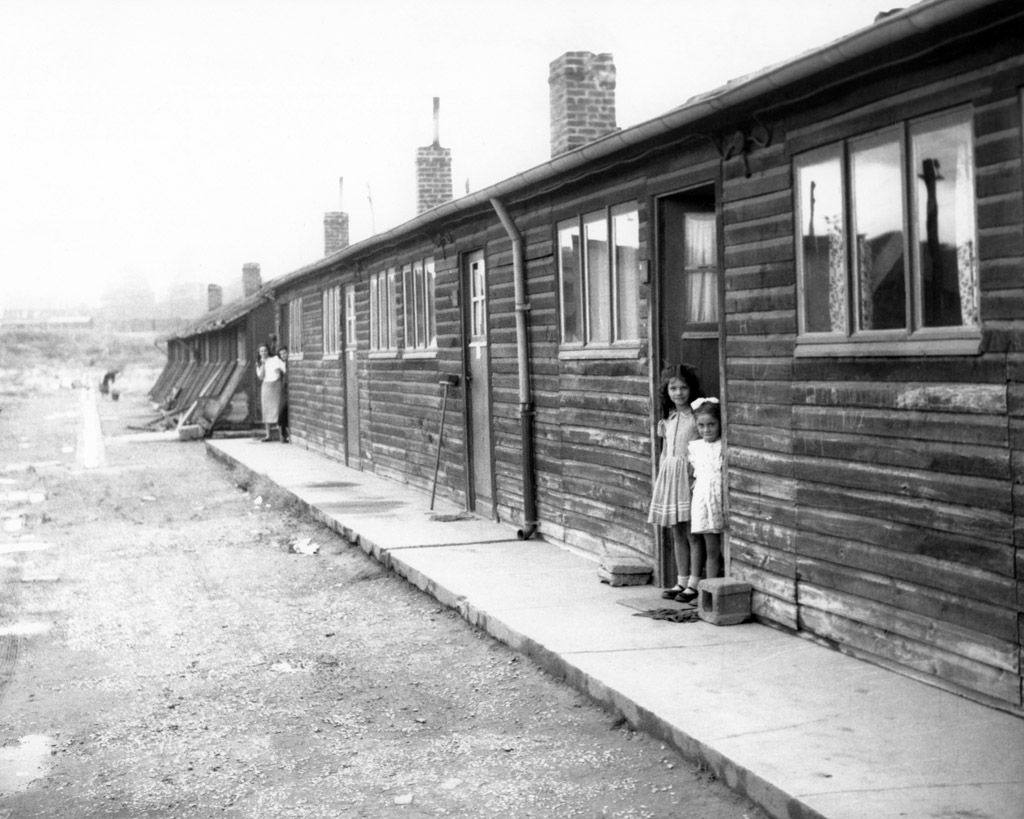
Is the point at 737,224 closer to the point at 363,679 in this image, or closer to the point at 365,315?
the point at 363,679

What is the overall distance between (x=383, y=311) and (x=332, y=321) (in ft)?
11.9

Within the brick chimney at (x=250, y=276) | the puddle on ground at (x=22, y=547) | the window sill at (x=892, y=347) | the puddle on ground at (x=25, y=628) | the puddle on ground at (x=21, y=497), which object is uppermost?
the brick chimney at (x=250, y=276)

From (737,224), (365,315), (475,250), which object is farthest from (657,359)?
(365,315)

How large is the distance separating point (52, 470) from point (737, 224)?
619 inches

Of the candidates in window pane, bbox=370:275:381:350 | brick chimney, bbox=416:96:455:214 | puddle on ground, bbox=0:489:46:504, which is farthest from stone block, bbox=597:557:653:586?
brick chimney, bbox=416:96:455:214

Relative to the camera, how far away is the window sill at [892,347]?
567 centimetres

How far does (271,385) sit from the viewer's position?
24828mm

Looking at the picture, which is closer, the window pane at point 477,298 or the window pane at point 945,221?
the window pane at point 945,221

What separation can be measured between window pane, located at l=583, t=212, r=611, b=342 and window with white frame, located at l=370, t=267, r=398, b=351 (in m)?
6.53

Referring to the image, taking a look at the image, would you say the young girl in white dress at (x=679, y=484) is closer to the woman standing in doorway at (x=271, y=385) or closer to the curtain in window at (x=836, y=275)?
the curtain in window at (x=836, y=275)

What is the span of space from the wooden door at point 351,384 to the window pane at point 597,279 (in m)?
8.98

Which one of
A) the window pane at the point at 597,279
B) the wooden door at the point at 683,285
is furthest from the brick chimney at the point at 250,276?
the wooden door at the point at 683,285

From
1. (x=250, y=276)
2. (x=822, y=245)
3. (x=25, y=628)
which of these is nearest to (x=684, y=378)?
(x=822, y=245)

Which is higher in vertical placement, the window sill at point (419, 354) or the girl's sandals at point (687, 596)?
the window sill at point (419, 354)
